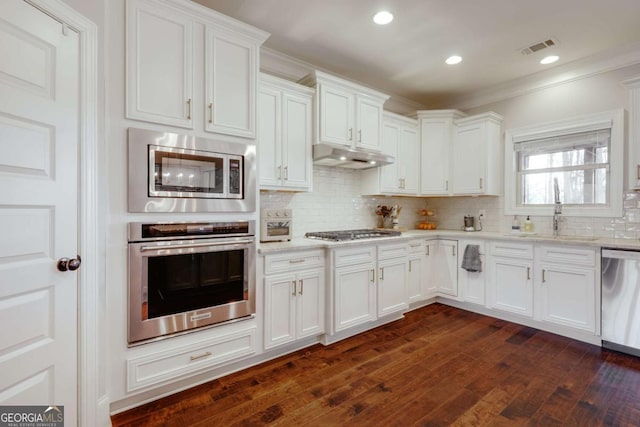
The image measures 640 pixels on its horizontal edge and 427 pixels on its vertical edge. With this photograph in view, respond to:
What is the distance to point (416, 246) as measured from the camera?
3.79 m

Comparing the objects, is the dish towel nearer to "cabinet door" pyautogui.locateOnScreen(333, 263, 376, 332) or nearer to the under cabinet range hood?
"cabinet door" pyautogui.locateOnScreen(333, 263, 376, 332)

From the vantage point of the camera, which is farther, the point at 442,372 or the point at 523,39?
the point at 523,39

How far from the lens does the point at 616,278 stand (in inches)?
108

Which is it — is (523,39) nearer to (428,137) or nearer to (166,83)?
(428,137)

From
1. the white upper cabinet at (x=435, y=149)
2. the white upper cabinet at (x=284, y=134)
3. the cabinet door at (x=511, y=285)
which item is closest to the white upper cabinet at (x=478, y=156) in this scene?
the white upper cabinet at (x=435, y=149)

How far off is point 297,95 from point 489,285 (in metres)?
3.10

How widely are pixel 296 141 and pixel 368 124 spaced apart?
3.40 ft

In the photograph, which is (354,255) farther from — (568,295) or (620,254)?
(620,254)

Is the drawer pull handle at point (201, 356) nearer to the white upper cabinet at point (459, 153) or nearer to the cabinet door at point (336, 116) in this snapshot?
the cabinet door at point (336, 116)

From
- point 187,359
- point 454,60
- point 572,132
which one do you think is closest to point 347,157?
point 454,60

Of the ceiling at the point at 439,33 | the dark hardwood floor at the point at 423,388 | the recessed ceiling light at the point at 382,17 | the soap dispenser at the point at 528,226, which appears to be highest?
the ceiling at the point at 439,33

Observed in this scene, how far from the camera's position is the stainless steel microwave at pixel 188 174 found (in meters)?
1.94

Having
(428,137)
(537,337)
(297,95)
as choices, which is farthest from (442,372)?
(428,137)

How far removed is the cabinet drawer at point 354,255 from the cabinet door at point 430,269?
1134 millimetres
